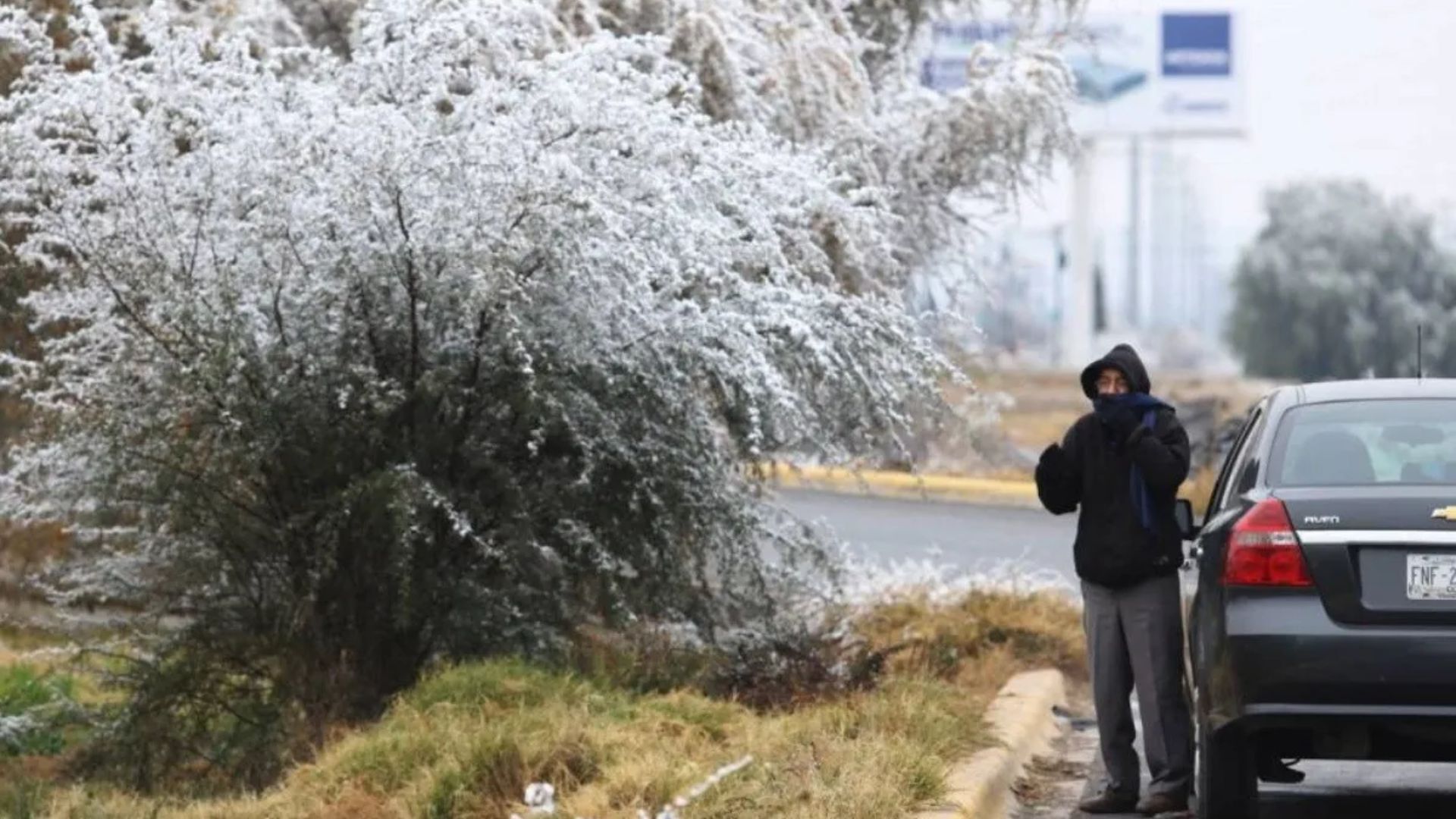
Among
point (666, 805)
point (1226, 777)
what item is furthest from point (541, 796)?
point (1226, 777)

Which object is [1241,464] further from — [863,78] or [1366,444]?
[863,78]

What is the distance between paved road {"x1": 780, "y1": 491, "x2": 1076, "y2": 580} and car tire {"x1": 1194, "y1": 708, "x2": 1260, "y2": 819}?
10541 mm

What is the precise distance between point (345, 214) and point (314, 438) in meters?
0.94

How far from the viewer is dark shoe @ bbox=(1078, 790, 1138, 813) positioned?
9.73 m

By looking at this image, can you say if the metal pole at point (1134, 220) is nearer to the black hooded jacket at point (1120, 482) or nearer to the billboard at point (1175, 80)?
the billboard at point (1175, 80)

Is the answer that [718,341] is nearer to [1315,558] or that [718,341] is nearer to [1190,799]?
[1190,799]

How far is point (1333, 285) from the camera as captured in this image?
82.4 meters

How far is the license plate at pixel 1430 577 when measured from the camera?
8.02 meters

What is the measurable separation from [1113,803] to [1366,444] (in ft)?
5.62

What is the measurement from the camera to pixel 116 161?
10.9 meters

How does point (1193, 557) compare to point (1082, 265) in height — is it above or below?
above

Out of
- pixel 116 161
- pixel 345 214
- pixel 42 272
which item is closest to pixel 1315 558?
pixel 345 214

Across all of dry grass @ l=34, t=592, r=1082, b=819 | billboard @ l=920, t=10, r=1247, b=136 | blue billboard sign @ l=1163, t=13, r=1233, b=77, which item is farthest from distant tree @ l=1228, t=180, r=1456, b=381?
dry grass @ l=34, t=592, r=1082, b=819

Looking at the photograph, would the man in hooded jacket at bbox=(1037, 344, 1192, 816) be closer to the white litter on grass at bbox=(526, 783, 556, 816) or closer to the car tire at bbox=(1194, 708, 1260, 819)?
the car tire at bbox=(1194, 708, 1260, 819)
